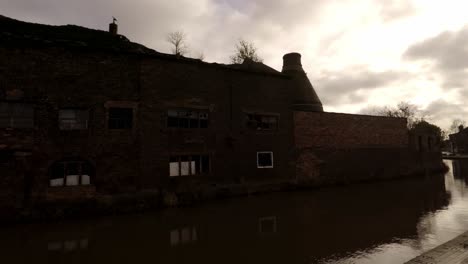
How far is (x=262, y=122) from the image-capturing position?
1842cm

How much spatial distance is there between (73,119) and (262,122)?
36.0 ft

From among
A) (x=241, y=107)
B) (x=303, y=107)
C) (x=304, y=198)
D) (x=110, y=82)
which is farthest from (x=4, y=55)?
(x=303, y=107)

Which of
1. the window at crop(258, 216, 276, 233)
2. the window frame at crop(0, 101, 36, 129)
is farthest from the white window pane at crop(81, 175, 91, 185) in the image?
the window at crop(258, 216, 276, 233)

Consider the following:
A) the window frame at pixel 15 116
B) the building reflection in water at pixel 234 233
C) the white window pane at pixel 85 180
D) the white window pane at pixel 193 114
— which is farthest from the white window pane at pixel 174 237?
the window frame at pixel 15 116

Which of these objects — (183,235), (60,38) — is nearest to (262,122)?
(183,235)

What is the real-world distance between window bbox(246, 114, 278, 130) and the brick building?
9 cm

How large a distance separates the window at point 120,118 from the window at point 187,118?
80.4 inches

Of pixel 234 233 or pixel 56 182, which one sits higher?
pixel 56 182

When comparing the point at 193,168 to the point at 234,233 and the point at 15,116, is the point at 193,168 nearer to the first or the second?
the point at 234,233

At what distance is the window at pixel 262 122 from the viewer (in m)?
17.9

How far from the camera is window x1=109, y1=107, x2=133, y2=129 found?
44.8 ft

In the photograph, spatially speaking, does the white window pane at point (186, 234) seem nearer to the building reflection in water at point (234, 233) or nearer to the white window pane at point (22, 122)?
the building reflection in water at point (234, 233)

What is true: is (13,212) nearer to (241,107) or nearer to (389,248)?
(241,107)

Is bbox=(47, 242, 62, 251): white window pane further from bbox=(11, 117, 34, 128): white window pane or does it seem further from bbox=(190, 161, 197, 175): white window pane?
bbox=(190, 161, 197, 175): white window pane
